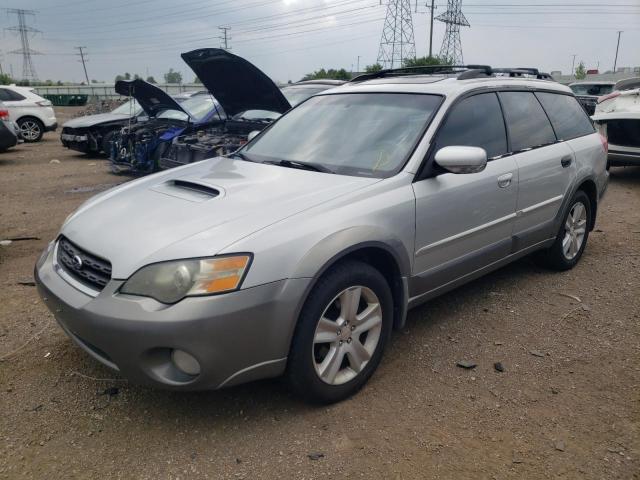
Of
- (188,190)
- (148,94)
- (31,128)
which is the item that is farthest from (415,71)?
(31,128)

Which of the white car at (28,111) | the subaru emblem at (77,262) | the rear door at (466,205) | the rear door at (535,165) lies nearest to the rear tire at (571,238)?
the rear door at (535,165)

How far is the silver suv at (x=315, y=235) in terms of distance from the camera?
7.50ft

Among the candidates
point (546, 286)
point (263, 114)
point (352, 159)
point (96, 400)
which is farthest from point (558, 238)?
point (263, 114)

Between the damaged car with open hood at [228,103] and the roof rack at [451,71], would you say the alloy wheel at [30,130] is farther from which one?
the roof rack at [451,71]

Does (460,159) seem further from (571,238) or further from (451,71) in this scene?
(571,238)

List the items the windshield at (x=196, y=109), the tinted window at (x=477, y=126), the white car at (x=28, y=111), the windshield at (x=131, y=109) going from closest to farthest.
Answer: the tinted window at (x=477, y=126), the windshield at (x=196, y=109), the windshield at (x=131, y=109), the white car at (x=28, y=111)

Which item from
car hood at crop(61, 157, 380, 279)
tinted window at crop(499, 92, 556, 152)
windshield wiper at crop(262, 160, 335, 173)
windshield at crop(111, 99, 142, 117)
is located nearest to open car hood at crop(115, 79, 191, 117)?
windshield at crop(111, 99, 142, 117)

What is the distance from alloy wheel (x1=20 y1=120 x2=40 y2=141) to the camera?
15.0 m

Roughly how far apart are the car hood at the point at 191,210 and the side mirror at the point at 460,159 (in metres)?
0.43

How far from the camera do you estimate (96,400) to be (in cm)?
279

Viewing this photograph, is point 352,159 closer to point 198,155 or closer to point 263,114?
point 198,155

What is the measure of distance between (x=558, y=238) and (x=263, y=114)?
14.1 ft

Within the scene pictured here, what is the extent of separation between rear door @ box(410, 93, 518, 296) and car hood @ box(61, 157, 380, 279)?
47 cm

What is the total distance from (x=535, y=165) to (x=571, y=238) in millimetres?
1147
